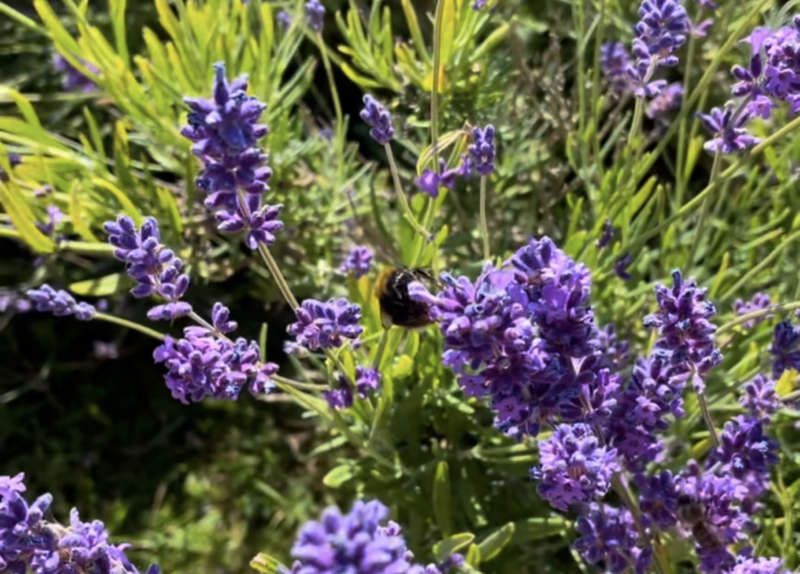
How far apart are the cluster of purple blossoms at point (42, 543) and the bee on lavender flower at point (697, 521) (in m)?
0.55

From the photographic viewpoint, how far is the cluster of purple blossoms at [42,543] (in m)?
0.74

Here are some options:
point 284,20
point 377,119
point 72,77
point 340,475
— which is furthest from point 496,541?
point 72,77

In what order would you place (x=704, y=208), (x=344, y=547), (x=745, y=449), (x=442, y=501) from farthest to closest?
(x=442, y=501) → (x=704, y=208) → (x=745, y=449) → (x=344, y=547)

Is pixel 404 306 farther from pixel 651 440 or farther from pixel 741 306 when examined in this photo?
pixel 741 306

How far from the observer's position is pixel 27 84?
169 centimetres

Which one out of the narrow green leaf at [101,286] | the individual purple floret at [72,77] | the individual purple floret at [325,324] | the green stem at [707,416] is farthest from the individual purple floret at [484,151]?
the individual purple floret at [72,77]

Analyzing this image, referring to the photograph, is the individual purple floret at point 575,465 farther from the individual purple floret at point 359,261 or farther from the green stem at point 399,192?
the individual purple floret at point 359,261

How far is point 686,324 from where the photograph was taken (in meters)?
0.79

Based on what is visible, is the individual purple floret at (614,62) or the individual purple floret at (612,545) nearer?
the individual purple floret at (612,545)

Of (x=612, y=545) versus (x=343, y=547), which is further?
(x=612, y=545)

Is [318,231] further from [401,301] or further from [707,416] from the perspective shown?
[707,416]

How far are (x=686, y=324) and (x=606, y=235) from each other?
14.6 inches

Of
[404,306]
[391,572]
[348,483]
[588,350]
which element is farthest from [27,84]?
[391,572]

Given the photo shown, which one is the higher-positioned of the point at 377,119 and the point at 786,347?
the point at 377,119
